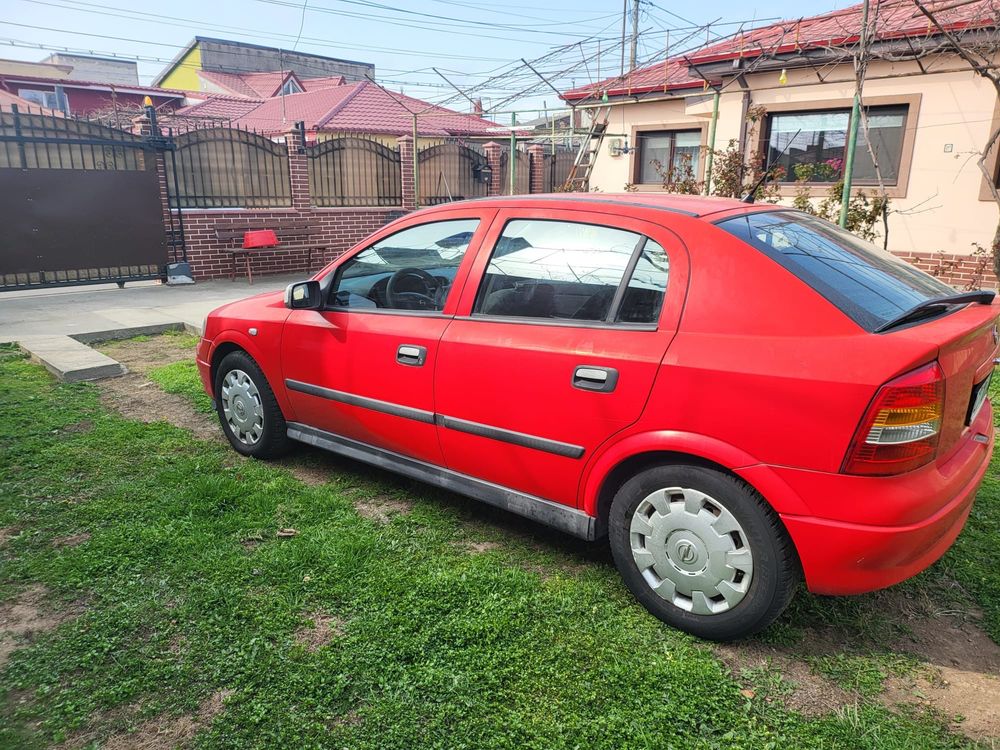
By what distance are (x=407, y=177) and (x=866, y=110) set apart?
922 cm

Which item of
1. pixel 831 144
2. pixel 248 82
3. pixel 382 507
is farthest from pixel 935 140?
pixel 248 82

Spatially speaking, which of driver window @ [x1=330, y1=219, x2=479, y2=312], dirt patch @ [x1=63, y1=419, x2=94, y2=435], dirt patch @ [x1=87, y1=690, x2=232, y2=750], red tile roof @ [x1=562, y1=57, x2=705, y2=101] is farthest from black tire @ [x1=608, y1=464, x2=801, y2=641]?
red tile roof @ [x1=562, y1=57, x2=705, y2=101]

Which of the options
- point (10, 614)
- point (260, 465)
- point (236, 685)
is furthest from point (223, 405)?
point (236, 685)

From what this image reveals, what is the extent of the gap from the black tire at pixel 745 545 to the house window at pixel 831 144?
27.8 feet

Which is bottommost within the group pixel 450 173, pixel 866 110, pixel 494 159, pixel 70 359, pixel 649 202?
pixel 70 359

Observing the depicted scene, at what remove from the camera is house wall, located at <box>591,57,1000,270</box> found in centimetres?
989

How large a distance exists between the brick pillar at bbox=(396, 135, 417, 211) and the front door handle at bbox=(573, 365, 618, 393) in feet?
45.1

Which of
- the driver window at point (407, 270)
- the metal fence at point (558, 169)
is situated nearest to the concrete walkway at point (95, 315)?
the driver window at point (407, 270)

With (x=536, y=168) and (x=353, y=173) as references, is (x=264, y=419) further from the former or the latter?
(x=536, y=168)

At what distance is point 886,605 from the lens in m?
3.03

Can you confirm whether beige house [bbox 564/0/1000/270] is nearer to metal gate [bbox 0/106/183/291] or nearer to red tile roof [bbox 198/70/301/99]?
metal gate [bbox 0/106/183/291]

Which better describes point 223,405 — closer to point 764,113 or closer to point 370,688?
point 370,688

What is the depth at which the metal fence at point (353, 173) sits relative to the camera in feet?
47.2

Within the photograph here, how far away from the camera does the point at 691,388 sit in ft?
8.57
